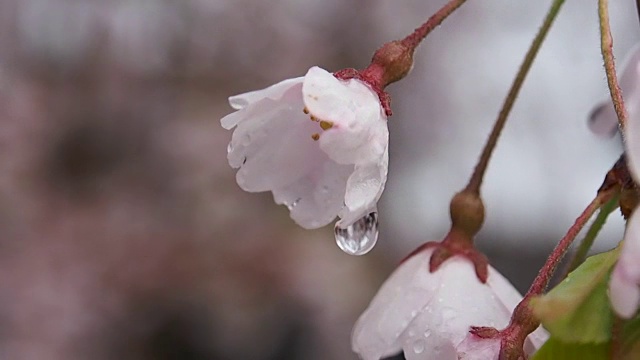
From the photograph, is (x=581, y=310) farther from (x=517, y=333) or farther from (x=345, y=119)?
(x=345, y=119)

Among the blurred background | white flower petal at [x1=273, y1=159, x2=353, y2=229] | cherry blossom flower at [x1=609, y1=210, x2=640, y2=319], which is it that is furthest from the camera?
the blurred background

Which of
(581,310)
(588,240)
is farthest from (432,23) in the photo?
(581,310)

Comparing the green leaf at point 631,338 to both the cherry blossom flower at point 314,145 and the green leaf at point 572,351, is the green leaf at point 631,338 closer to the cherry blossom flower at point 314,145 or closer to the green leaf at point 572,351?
the green leaf at point 572,351

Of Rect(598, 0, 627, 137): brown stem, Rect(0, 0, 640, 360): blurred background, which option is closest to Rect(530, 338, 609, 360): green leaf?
Rect(598, 0, 627, 137): brown stem

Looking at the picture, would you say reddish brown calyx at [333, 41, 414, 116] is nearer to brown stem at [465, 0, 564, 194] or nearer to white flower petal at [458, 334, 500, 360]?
brown stem at [465, 0, 564, 194]

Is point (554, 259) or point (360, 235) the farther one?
point (360, 235)

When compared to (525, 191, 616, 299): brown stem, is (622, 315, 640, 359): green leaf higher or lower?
lower

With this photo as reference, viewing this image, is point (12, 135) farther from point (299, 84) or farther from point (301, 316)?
point (299, 84)

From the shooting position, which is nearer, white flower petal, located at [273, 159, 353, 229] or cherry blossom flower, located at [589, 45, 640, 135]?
white flower petal, located at [273, 159, 353, 229]
